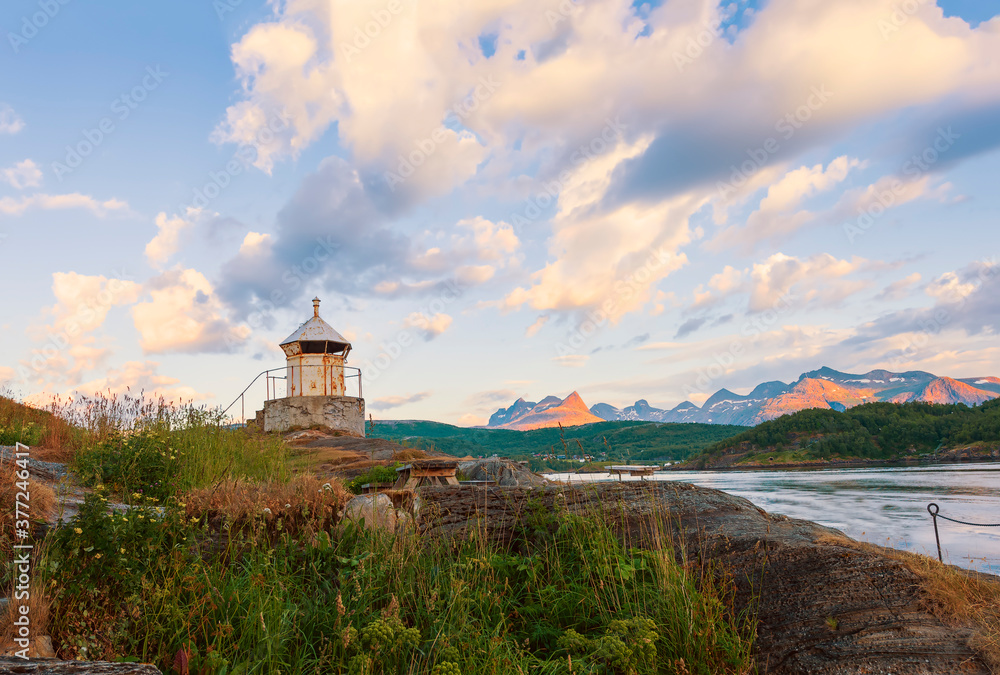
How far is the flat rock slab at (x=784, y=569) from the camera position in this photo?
3.88 meters

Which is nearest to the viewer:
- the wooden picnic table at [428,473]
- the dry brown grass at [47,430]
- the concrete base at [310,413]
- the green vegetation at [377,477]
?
the dry brown grass at [47,430]

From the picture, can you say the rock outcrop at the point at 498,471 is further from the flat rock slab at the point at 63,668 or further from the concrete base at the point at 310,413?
the concrete base at the point at 310,413

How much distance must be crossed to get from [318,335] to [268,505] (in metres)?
20.7

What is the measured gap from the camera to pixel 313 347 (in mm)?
24781

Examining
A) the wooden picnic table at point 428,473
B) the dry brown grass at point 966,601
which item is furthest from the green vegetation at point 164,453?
the dry brown grass at point 966,601

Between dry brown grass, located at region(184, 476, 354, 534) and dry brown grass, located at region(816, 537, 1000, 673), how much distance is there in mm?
5070

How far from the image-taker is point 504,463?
14.2m

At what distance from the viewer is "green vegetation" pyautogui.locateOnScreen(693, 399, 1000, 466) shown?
73.7 meters

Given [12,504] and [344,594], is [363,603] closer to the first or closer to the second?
[344,594]

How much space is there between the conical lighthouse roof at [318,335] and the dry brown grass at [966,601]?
75.9 feet

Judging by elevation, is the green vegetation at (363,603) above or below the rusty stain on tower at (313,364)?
below

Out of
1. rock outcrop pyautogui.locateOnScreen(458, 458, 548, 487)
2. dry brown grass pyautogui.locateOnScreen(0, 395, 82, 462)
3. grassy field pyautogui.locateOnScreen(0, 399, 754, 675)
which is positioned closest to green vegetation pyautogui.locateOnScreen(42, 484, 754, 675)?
grassy field pyautogui.locateOnScreen(0, 399, 754, 675)

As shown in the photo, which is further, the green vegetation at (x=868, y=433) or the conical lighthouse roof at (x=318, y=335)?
the green vegetation at (x=868, y=433)

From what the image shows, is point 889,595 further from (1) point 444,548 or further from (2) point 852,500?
(2) point 852,500
